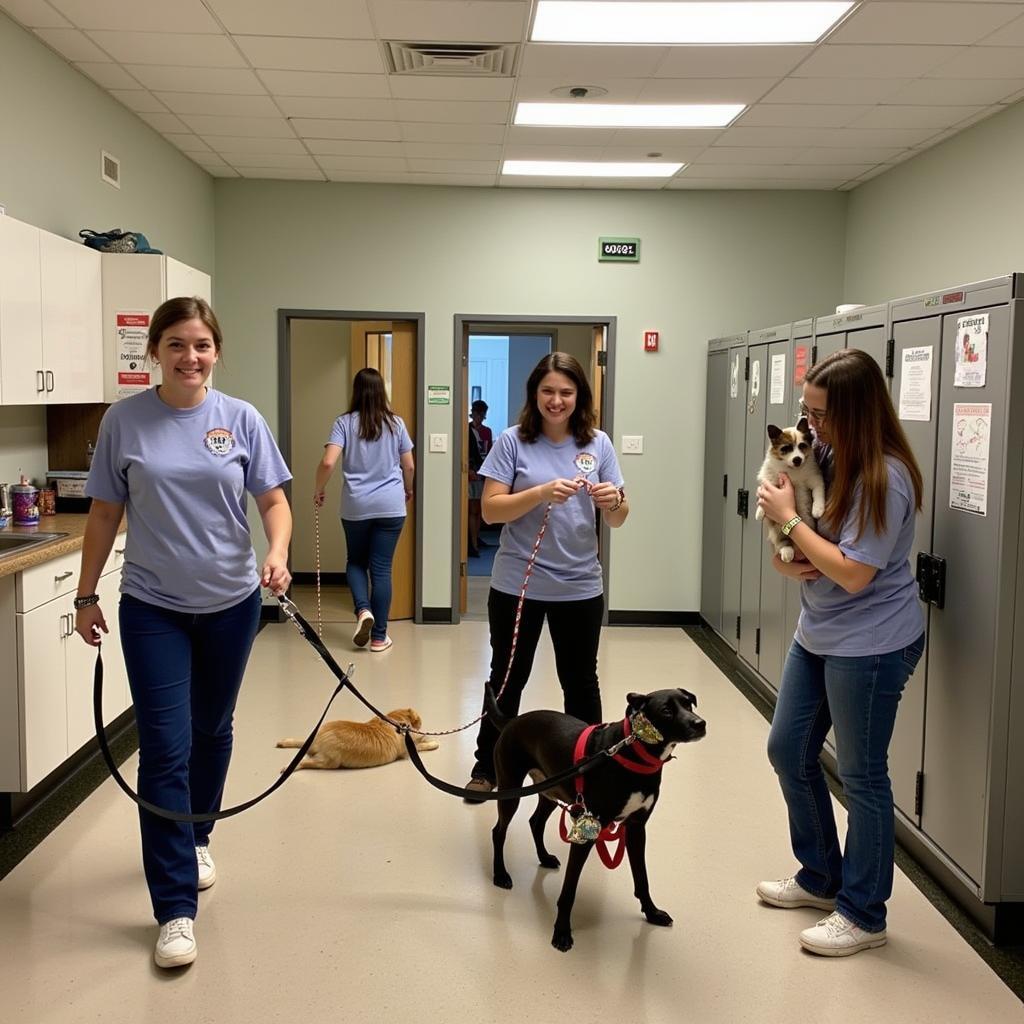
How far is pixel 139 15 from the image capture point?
12.0 feet

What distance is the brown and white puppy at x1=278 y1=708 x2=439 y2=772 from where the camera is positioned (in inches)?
153

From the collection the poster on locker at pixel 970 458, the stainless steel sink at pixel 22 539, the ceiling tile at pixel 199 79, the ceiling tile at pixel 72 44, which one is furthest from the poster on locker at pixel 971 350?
the ceiling tile at pixel 72 44

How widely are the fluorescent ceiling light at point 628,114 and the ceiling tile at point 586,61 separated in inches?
16.3

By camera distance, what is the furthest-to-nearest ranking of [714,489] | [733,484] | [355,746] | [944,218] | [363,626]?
[714,489] < [363,626] < [733,484] < [944,218] < [355,746]

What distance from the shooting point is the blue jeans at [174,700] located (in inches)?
96.9

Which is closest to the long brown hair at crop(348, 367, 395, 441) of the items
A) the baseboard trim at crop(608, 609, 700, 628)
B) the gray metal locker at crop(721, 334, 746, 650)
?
the gray metal locker at crop(721, 334, 746, 650)

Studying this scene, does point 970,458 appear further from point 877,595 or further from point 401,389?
point 401,389

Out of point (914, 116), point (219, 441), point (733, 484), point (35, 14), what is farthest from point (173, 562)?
point (914, 116)

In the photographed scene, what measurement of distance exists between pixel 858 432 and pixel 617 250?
4.36 meters

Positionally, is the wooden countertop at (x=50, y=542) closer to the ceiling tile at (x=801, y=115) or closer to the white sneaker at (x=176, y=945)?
the white sneaker at (x=176, y=945)

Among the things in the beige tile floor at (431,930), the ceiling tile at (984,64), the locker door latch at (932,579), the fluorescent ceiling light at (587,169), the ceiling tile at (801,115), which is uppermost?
the fluorescent ceiling light at (587,169)

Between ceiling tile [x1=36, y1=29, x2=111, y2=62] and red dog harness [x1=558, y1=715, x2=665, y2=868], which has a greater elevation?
ceiling tile [x1=36, y1=29, x2=111, y2=62]

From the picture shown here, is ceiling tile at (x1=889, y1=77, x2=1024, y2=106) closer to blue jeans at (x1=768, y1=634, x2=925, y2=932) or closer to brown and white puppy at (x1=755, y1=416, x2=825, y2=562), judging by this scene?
brown and white puppy at (x1=755, y1=416, x2=825, y2=562)

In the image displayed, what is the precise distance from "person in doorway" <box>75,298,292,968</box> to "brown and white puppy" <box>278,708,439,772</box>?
127 centimetres
